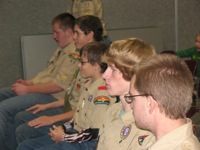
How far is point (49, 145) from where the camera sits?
1980 millimetres

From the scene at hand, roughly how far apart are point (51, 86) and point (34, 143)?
668mm

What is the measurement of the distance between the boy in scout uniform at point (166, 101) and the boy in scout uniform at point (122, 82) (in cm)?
35

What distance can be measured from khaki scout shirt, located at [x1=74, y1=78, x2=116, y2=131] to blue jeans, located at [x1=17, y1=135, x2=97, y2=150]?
109 millimetres

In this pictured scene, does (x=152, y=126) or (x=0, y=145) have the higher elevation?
(x=152, y=126)

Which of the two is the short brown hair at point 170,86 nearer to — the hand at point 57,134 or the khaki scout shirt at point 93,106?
the khaki scout shirt at point 93,106

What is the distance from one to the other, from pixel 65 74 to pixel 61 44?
31 centimetres

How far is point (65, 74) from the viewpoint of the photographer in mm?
2654

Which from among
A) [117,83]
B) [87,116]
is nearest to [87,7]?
[87,116]

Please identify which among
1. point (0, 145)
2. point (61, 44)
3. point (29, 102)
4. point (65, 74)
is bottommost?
point (0, 145)

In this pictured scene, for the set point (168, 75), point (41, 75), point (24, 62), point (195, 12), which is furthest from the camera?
point (195, 12)

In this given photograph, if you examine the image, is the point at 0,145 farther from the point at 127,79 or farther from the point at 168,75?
the point at 168,75

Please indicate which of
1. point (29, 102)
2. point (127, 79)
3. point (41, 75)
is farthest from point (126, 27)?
point (127, 79)

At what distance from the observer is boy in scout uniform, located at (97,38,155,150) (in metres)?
1.54

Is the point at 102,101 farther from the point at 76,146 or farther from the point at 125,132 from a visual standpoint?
the point at 125,132
